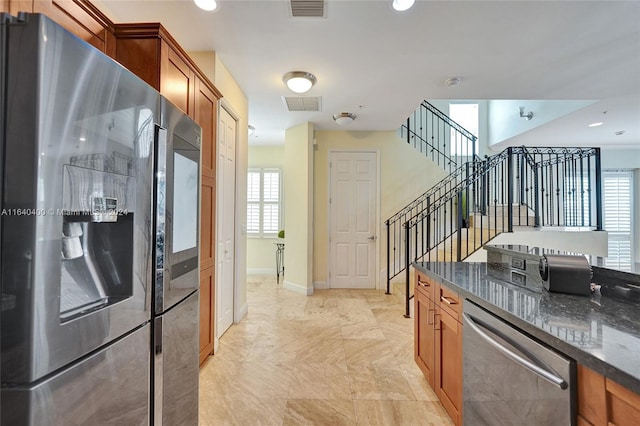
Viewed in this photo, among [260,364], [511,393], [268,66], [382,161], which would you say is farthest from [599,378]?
[382,161]

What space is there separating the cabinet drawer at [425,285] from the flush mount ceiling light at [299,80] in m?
2.24

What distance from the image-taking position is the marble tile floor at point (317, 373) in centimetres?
193

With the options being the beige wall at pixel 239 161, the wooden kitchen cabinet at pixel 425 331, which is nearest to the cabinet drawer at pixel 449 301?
the wooden kitchen cabinet at pixel 425 331

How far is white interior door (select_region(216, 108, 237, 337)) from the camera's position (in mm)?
2924

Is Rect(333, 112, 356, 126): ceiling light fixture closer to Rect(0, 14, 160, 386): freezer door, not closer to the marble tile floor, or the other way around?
the marble tile floor

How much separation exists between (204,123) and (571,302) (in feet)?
8.84

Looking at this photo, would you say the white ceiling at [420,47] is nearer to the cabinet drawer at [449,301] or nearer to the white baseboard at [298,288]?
the cabinet drawer at [449,301]

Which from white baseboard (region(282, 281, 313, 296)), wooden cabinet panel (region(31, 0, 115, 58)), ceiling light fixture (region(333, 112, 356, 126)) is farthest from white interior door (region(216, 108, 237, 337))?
ceiling light fixture (region(333, 112, 356, 126))

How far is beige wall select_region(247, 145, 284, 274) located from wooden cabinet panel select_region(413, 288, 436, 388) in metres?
4.28

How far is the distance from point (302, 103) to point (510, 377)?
11.8 feet

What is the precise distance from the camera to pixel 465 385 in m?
1.58

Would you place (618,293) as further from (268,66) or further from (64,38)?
(268,66)

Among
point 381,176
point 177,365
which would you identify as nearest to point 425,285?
point 177,365

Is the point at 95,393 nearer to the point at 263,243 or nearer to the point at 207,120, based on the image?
the point at 207,120
